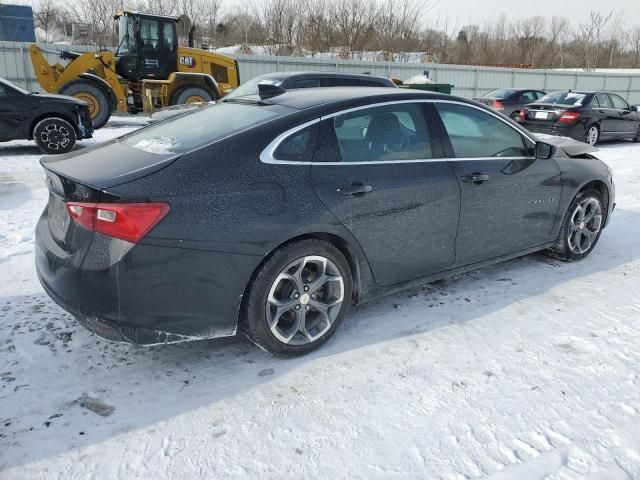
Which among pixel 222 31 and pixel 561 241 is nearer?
pixel 561 241

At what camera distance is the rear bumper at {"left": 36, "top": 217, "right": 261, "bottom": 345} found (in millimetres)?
2627

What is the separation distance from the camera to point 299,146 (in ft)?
10.3

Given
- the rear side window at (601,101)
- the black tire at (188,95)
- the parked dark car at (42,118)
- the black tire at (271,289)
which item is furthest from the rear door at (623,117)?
the black tire at (271,289)

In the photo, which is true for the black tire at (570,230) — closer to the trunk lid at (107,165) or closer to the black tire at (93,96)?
the trunk lid at (107,165)

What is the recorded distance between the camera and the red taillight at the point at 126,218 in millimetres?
2598

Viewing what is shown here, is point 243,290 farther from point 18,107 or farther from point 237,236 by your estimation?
point 18,107

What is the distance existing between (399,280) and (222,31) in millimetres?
39467

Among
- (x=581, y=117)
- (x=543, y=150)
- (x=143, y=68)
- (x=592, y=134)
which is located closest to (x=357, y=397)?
(x=543, y=150)

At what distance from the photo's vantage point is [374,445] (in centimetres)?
248

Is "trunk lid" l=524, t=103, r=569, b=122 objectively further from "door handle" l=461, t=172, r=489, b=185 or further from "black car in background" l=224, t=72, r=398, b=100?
"door handle" l=461, t=172, r=489, b=185

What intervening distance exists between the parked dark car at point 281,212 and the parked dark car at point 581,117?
953 cm

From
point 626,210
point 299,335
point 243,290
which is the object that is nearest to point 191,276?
point 243,290

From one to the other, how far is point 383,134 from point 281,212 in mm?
1015

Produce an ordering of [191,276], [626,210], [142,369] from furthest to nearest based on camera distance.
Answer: [626,210] → [142,369] → [191,276]
